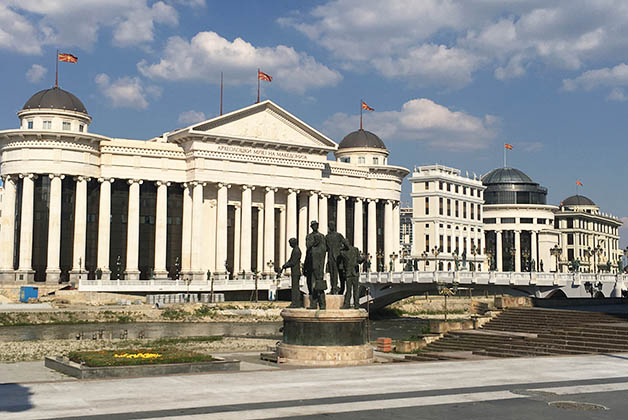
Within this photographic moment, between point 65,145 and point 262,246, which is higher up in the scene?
point 65,145

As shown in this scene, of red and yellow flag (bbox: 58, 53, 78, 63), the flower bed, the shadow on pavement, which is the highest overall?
red and yellow flag (bbox: 58, 53, 78, 63)

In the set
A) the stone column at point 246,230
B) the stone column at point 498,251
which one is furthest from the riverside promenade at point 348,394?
the stone column at point 498,251

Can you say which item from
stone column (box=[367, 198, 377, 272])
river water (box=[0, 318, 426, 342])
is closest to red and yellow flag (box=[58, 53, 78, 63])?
river water (box=[0, 318, 426, 342])

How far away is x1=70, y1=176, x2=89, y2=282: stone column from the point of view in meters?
106

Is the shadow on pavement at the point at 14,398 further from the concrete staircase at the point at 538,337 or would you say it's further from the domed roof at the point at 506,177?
the domed roof at the point at 506,177

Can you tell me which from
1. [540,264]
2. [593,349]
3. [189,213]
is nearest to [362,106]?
[189,213]

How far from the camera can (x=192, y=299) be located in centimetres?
10225

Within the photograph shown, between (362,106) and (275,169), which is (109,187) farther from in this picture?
(362,106)

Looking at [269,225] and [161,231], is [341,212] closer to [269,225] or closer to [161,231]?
[269,225]

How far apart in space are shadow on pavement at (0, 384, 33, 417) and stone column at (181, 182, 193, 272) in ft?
288

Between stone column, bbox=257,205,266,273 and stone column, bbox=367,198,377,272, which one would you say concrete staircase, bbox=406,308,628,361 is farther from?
stone column, bbox=367,198,377,272

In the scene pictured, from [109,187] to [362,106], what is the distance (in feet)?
170

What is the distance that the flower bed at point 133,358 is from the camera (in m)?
30.7

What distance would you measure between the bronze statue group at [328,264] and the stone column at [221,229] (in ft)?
249
